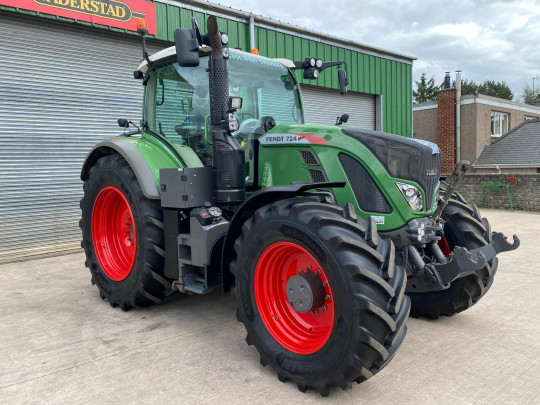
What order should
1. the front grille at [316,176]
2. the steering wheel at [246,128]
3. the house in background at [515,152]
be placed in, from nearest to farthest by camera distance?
the front grille at [316,176] → the steering wheel at [246,128] → the house in background at [515,152]

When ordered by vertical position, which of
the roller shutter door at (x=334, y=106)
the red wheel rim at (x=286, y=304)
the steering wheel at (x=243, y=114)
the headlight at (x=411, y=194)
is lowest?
the red wheel rim at (x=286, y=304)

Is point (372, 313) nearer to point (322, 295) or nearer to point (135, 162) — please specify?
point (322, 295)

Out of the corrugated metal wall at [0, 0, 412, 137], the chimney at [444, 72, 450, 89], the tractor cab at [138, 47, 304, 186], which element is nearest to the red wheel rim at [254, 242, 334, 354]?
the tractor cab at [138, 47, 304, 186]

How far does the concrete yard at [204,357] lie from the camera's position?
8.71ft

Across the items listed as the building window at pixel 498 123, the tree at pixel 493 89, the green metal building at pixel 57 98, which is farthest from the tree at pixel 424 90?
the green metal building at pixel 57 98

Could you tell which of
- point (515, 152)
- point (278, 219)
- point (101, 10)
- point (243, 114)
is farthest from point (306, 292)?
point (515, 152)

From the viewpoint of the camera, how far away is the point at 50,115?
693cm

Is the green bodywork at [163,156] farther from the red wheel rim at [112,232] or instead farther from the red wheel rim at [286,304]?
the red wheel rim at [286,304]

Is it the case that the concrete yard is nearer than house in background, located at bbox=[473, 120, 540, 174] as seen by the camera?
Yes

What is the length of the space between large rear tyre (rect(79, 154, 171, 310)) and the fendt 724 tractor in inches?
0.6

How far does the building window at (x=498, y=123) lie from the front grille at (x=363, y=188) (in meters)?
20.9

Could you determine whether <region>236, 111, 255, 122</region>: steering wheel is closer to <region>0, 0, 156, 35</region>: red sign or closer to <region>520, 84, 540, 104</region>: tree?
<region>0, 0, 156, 35</region>: red sign

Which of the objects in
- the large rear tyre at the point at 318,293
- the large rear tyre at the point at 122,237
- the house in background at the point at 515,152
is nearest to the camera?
the large rear tyre at the point at 318,293

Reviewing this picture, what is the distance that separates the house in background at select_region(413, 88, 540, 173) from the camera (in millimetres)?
19141
